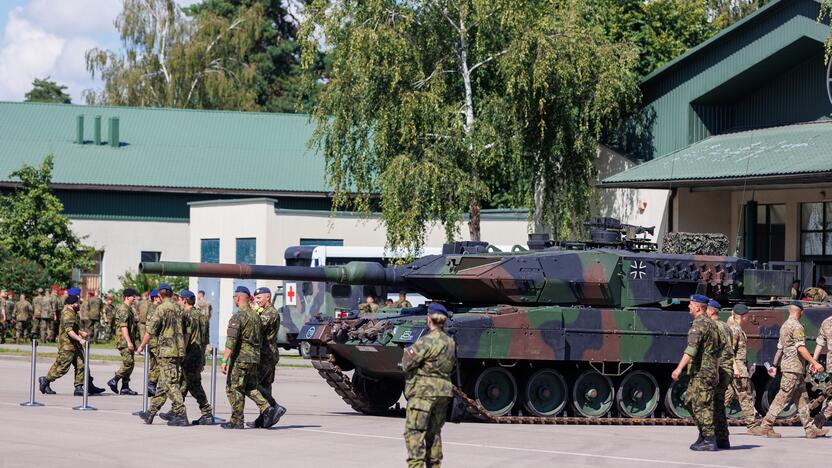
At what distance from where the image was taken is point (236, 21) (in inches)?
2429

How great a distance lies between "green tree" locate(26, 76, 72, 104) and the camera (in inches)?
3076

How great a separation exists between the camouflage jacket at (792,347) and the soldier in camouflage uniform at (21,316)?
23.6m

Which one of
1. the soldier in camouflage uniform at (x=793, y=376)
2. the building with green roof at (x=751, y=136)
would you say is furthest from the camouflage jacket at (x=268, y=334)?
the building with green roof at (x=751, y=136)

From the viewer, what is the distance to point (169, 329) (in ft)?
53.2

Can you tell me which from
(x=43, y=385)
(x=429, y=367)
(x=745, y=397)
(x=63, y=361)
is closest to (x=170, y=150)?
(x=43, y=385)

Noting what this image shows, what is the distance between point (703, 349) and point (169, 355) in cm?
622

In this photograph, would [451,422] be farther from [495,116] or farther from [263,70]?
[263,70]

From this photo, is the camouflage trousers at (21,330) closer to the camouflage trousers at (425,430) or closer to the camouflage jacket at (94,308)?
the camouflage jacket at (94,308)

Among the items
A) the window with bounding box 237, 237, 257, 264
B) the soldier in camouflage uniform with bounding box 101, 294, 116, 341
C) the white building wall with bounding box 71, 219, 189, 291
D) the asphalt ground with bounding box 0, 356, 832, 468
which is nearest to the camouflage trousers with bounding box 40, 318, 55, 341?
the soldier in camouflage uniform with bounding box 101, 294, 116, 341

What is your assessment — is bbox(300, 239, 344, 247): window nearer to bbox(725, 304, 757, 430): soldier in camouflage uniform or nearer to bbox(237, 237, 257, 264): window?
bbox(237, 237, 257, 264): window

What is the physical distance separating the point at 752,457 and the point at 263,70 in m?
52.2

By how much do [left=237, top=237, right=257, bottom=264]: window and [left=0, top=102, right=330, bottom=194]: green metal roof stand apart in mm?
6088

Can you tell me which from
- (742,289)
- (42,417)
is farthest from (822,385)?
(42,417)

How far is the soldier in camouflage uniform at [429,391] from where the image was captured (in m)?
11.5
